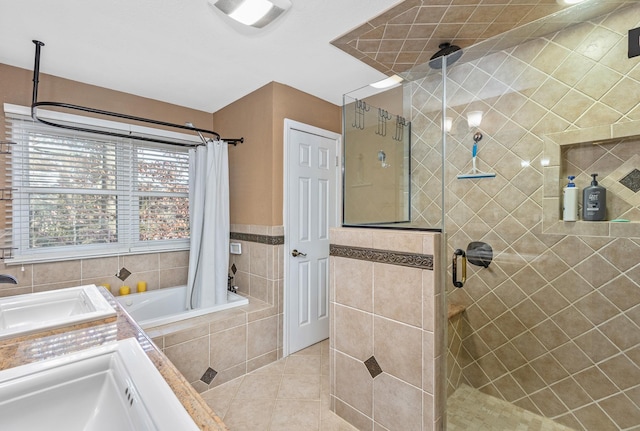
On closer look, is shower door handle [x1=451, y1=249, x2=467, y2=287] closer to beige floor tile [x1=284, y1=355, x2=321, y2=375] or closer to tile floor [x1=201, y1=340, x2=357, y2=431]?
tile floor [x1=201, y1=340, x2=357, y2=431]

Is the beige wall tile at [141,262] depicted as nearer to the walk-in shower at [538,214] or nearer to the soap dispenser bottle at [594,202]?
the walk-in shower at [538,214]

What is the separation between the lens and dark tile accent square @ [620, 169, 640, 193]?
55.1 inches

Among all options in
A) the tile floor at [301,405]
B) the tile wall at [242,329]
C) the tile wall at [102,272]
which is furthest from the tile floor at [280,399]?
the tile wall at [102,272]

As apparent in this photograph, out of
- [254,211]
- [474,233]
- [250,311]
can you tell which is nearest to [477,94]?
[474,233]

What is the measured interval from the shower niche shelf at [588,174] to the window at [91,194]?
299cm

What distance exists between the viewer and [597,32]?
4.84 feet

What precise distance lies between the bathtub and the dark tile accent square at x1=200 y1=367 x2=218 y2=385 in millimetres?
400

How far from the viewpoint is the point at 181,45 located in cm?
192

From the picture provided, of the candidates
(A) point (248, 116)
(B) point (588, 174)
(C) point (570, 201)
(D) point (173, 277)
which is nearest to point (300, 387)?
(D) point (173, 277)

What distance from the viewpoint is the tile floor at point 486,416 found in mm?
1549

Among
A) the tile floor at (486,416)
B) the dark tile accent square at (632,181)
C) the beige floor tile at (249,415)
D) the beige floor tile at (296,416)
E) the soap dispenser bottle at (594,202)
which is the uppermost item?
the dark tile accent square at (632,181)

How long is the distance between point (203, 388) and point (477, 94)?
8.58 feet

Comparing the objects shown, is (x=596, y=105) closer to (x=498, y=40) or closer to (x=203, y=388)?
(x=498, y=40)

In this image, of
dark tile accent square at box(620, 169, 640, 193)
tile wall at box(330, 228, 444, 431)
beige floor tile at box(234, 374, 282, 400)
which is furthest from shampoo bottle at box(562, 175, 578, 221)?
beige floor tile at box(234, 374, 282, 400)
